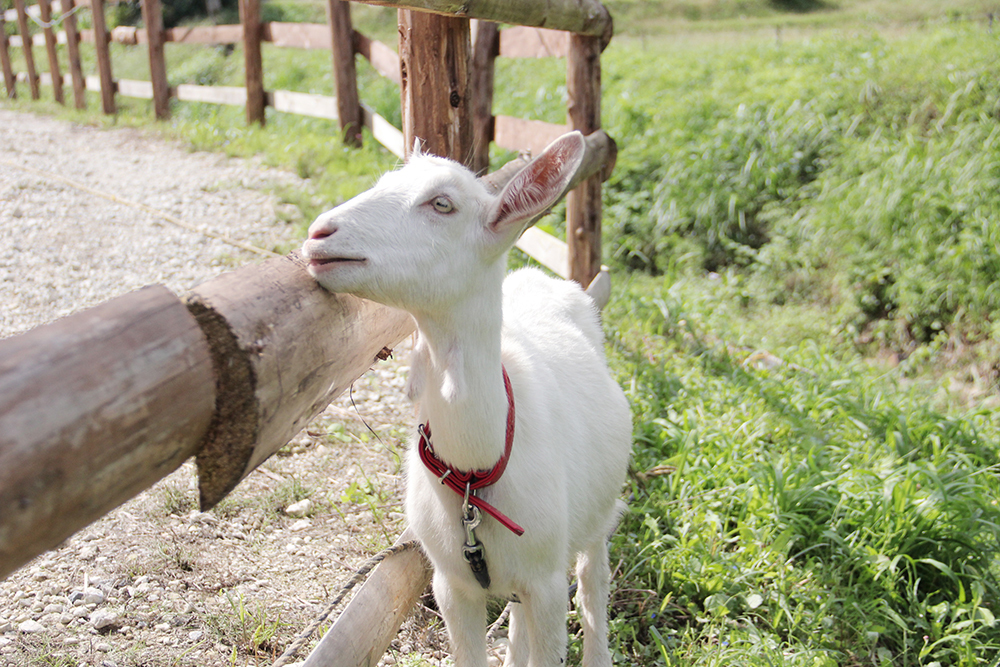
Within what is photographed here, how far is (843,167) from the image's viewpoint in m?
6.64

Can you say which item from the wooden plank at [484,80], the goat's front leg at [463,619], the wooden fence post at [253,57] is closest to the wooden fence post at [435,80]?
the goat's front leg at [463,619]

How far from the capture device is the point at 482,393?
184 centimetres

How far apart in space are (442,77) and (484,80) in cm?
290

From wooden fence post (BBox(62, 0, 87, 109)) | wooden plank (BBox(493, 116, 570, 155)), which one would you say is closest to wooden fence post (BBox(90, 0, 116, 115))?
wooden fence post (BBox(62, 0, 87, 109))

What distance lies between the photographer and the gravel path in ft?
7.57

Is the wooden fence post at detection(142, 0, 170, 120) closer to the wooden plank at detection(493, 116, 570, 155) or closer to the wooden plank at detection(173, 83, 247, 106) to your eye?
the wooden plank at detection(173, 83, 247, 106)

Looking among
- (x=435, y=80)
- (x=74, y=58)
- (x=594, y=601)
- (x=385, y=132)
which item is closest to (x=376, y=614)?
(x=594, y=601)

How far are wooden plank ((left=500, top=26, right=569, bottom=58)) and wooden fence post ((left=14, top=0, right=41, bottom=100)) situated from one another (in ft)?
37.8

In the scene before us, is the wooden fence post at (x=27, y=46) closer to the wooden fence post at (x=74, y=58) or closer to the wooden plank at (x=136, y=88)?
the wooden fence post at (x=74, y=58)

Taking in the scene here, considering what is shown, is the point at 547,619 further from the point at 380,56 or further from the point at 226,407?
the point at 380,56

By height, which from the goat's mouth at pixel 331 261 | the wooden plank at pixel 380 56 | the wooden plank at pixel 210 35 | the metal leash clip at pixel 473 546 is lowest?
the metal leash clip at pixel 473 546

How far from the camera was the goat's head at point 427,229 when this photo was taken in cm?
159

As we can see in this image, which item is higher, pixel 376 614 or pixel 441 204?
pixel 441 204

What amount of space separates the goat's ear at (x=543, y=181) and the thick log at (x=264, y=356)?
18.1 inches
